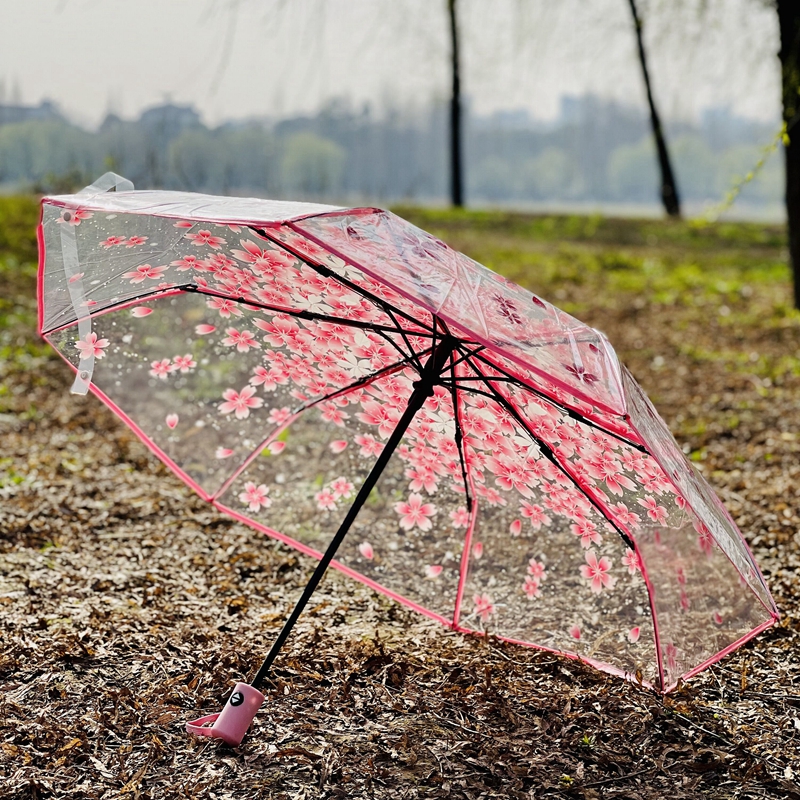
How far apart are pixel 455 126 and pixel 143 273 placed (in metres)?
15.8

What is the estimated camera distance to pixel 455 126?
17.2 meters

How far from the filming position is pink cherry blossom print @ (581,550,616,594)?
9.31ft

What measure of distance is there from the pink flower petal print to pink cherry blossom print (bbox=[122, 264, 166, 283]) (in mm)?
1258

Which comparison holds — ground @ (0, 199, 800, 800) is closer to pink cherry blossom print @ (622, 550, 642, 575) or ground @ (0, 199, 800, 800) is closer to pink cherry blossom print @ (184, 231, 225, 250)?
pink cherry blossom print @ (622, 550, 642, 575)

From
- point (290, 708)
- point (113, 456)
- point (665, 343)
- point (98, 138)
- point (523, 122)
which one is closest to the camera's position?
point (290, 708)

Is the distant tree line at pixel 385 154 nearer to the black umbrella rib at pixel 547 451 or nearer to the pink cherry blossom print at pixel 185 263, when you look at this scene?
the black umbrella rib at pixel 547 451

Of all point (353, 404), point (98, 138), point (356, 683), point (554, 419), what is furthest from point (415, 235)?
point (98, 138)

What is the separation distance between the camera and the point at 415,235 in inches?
82.9

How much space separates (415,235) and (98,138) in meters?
13.1

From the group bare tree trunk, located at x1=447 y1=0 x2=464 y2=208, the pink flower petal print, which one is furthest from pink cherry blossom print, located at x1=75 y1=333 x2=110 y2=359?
bare tree trunk, located at x1=447 y1=0 x2=464 y2=208

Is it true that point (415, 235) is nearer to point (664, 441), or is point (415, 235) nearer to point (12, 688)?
point (664, 441)

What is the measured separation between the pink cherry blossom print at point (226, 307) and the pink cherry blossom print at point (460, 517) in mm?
1022

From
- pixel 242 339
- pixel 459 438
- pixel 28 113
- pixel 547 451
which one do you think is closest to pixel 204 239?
pixel 242 339

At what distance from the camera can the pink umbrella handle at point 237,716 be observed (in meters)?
2.28
